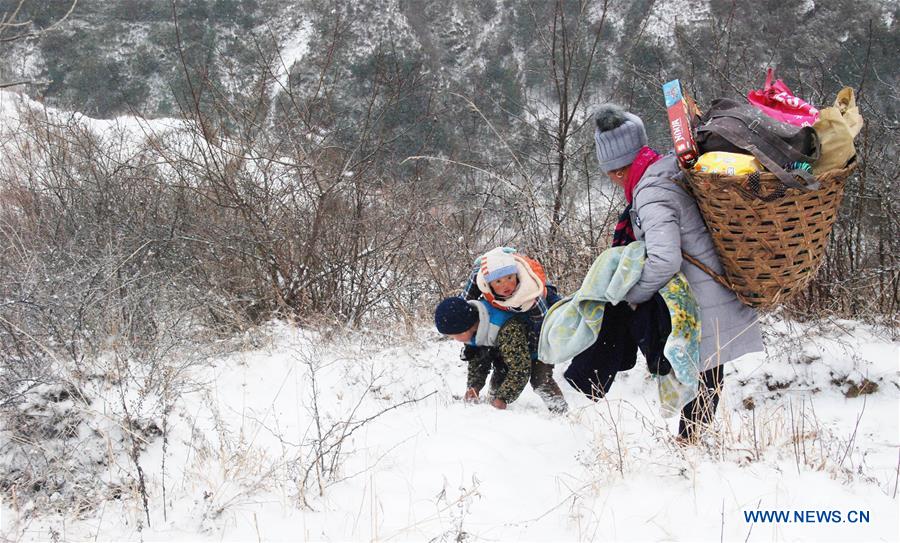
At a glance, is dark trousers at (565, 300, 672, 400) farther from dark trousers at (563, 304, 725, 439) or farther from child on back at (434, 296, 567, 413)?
child on back at (434, 296, 567, 413)

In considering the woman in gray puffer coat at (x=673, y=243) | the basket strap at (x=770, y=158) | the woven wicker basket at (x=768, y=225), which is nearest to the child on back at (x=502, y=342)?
the woman in gray puffer coat at (x=673, y=243)

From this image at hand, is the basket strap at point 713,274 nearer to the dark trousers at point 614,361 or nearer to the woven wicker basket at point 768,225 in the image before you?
the woven wicker basket at point 768,225

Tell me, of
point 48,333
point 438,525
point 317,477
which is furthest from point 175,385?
point 438,525

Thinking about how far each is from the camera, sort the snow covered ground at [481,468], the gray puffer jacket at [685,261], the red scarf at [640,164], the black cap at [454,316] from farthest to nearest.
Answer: the black cap at [454,316], the red scarf at [640,164], the gray puffer jacket at [685,261], the snow covered ground at [481,468]

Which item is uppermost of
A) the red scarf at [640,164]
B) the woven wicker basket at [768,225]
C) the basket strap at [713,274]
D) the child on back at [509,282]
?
the red scarf at [640,164]

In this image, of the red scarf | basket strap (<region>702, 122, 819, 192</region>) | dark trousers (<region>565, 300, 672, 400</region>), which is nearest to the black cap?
dark trousers (<region>565, 300, 672, 400</region>)

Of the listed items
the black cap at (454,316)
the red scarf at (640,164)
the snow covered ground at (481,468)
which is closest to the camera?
the snow covered ground at (481,468)

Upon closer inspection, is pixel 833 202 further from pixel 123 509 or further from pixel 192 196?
pixel 192 196

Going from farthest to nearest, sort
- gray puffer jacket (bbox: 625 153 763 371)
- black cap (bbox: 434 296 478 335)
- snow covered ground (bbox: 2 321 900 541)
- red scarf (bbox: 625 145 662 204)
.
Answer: black cap (bbox: 434 296 478 335), red scarf (bbox: 625 145 662 204), gray puffer jacket (bbox: 625 153 763 371), snow covered ground (bbox: 2 321 900 541)

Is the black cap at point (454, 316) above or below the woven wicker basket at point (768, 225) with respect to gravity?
below

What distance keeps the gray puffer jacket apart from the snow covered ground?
351mm

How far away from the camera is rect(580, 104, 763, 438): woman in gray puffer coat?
7.41ft

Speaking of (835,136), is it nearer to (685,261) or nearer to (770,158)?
(770,158)

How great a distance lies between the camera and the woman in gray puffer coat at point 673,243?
226 centimetres
